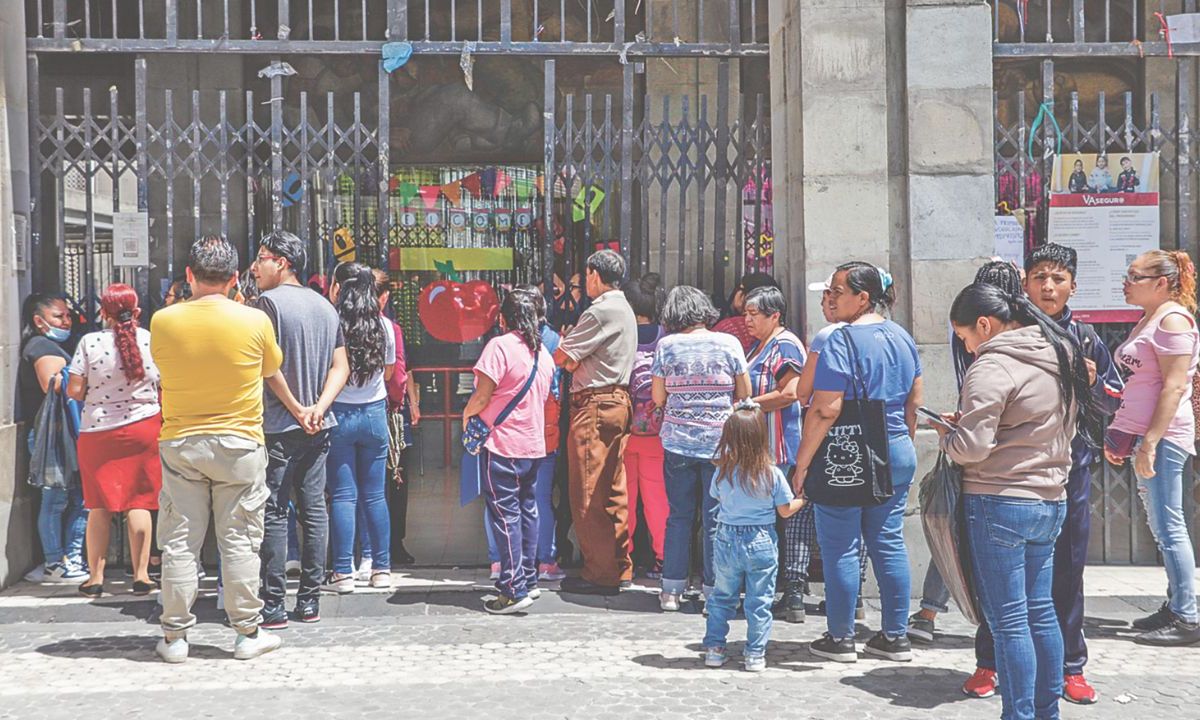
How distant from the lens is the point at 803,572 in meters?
6.56

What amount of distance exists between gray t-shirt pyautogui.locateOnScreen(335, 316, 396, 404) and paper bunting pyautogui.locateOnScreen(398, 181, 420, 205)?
3.30 meters

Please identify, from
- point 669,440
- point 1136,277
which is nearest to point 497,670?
point 669,440

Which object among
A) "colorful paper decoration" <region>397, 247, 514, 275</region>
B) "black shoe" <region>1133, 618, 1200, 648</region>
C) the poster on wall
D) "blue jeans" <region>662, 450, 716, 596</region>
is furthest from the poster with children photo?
"colorful paper decoration" <region>397, 247, 514, 275</region>

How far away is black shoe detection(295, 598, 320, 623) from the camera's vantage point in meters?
6.41

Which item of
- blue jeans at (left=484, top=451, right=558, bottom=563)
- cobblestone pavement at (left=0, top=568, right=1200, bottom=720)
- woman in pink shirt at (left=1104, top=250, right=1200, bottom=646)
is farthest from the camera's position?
blue jeans at (left=484, top=451, right=558, bottom=563)

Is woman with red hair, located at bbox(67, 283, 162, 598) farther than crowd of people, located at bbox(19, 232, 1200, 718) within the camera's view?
Yes

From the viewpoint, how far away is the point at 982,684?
523 cm

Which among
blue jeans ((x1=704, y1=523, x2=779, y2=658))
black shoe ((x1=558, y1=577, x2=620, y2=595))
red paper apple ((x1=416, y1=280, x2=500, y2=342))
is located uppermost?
red paper apple ((x1=416, y1=280, x2=500, y2=342))

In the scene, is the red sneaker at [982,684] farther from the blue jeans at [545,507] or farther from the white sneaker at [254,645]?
the white sneaker at [254,645]

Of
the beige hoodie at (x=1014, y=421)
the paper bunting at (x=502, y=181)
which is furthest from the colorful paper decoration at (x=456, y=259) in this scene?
the beige hoodie at (x=1014, y=421)

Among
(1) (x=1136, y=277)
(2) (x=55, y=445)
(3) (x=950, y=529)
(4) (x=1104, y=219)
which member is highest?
(4) (x=1104, y=219)

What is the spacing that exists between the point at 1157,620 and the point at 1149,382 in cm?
118

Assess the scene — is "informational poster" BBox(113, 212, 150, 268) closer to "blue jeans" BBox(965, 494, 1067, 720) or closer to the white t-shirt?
the white t-shirt

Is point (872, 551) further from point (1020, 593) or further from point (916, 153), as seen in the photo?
point (916, 153)
